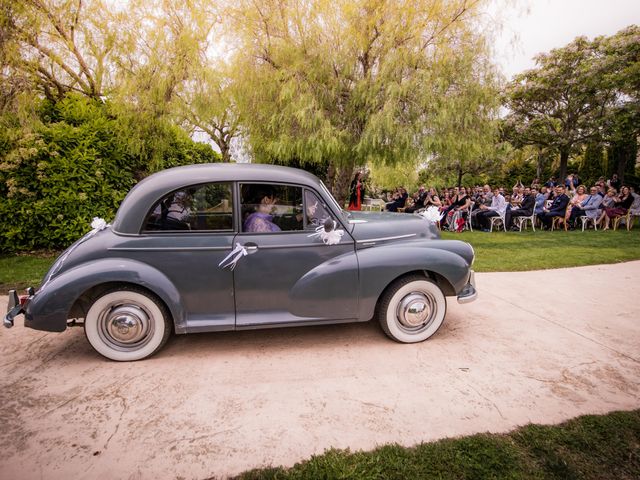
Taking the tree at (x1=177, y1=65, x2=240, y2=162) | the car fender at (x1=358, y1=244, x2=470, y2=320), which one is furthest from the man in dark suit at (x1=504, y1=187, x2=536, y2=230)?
the car fender at (x1=358, y1=244, x2=470, y2=320)

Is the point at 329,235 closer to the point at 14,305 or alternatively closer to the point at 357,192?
the point at 14,305

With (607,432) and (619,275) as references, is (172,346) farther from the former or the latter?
(619,275)

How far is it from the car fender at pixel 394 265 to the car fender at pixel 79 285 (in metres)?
1.79

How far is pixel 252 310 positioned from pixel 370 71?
660cm

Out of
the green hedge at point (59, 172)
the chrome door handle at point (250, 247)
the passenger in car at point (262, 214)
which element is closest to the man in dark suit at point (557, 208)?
the passenger in car at point (262, 214)

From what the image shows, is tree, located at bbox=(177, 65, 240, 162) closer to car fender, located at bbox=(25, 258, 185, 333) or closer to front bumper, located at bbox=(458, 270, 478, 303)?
car fender, located at bbox=(25, 258, 185, 333)

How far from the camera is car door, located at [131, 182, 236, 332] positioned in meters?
3.12

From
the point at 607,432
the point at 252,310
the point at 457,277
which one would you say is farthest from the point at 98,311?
the point at 607,432

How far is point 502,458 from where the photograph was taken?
6.74 ft

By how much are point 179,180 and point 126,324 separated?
1.40m

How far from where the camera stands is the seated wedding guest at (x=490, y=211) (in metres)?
11.8

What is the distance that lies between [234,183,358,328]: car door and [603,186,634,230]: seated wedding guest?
12.4m

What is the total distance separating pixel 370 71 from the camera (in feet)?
25.6

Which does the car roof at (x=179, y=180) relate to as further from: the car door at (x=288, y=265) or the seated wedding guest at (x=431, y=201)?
the seated wedding guest at (x=431, y=201)
